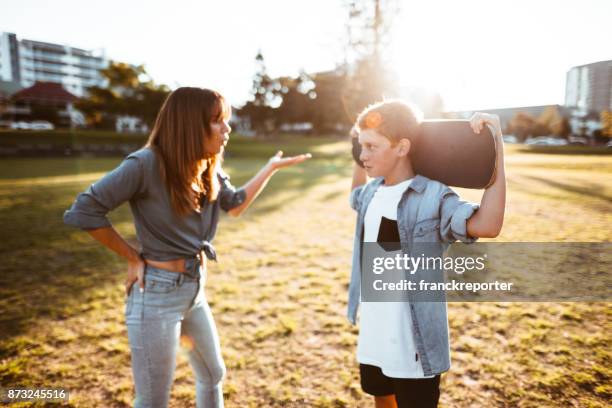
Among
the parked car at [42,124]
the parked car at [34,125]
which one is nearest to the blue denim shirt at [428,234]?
the parked car at [34,125]

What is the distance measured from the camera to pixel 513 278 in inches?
218

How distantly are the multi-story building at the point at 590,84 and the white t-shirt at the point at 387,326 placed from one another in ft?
6.86

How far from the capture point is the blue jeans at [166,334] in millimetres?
1950

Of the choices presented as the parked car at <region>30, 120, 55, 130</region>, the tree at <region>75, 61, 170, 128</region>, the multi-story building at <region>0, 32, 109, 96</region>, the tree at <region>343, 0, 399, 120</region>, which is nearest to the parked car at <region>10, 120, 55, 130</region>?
the parked car at <region>30, 120, 55, 130</region>

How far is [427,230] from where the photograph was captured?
1.84 meters

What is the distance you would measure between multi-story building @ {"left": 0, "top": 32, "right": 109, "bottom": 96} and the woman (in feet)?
329

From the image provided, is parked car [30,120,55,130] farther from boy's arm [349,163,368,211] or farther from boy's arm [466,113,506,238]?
boy's arm [466,113,506,238]

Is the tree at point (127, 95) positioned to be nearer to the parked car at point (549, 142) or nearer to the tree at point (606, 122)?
the parked car at point (549, 142)

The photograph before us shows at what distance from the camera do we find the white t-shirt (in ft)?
6.23

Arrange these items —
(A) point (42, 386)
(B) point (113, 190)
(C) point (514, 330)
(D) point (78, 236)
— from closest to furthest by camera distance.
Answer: (B) point (113, 190), (A) point (42, 386), (C) point (514, 330), (D) point (78, 236)

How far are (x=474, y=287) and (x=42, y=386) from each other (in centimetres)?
540

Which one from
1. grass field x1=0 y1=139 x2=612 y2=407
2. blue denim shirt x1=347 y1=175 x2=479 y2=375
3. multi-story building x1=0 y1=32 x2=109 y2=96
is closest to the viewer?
blue denim shirt x1=347 y1=175 x2=479 y2=375

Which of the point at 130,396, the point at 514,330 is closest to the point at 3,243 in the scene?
the point at 130,396

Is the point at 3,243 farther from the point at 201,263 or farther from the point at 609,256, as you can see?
the point at 609,256
